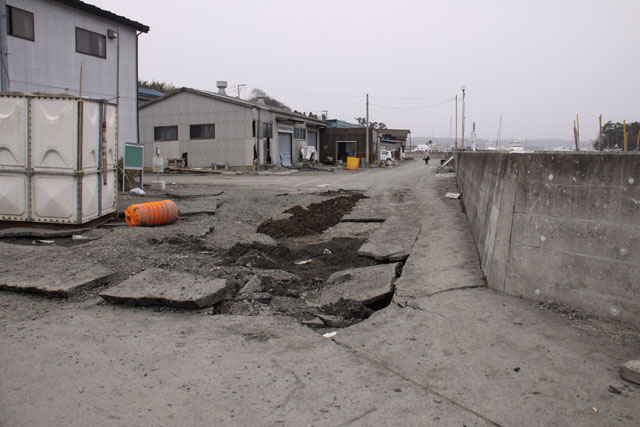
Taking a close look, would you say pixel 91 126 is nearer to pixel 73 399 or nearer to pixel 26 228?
pixel 26 228

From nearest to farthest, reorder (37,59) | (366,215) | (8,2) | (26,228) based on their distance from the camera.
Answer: (26,228)
(366,215)
(8,2)
(37,59)

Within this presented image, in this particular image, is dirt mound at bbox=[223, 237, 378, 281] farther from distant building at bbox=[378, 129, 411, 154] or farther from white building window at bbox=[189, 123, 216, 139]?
distant building at bbox=[378, 129, 411, 154]

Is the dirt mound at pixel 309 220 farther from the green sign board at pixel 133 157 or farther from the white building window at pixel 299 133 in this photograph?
the white building window at pixel 299 133

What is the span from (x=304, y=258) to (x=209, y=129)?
1047 inches

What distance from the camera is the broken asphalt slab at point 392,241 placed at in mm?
6816

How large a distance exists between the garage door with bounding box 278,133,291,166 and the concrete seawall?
31.4 meters

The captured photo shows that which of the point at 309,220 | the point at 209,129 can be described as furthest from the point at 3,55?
the point at 209,129

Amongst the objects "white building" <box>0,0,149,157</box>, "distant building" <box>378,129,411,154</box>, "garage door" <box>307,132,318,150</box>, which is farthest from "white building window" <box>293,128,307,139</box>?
"distant building" <box>378,129,411,154</box>

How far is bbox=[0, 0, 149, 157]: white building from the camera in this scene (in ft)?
51.2

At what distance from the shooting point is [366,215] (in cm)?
1100

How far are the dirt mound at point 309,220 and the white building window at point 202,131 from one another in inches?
800

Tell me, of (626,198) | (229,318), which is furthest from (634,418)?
(229,318)

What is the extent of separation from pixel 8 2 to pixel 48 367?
53.2 ft

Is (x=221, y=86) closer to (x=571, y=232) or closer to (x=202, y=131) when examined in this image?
(x=202, y=131)
